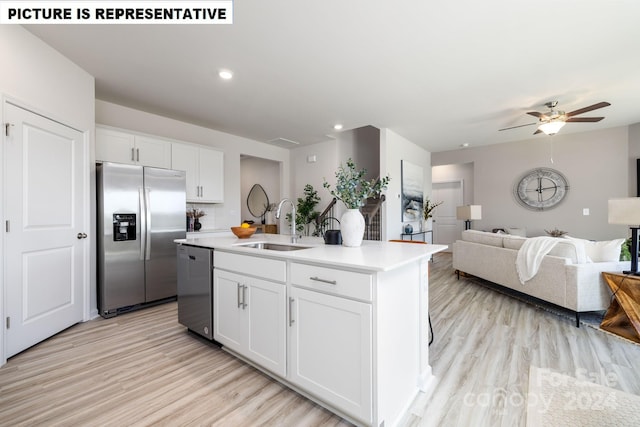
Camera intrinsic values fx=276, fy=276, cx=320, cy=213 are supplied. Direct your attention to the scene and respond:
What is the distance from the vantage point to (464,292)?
394 cm

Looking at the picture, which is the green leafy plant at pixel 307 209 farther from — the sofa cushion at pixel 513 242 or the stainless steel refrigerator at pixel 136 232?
the sofa cushion at pixel 513 242

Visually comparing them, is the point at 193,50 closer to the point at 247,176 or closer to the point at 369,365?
the point at 369,365

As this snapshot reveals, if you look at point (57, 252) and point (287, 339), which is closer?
point (287, 339)

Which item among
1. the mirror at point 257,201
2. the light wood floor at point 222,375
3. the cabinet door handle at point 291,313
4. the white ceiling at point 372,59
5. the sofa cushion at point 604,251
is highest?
the white ceiling at point 372,59

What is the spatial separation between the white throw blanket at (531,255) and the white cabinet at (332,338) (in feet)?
9.34

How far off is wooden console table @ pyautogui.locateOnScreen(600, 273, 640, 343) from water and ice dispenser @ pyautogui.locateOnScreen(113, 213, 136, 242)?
5034 mm

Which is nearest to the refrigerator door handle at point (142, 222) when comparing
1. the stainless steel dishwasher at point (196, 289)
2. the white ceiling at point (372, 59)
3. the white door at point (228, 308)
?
the stainless steel dishwasher at point (196, 289)

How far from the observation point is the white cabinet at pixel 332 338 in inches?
54.2

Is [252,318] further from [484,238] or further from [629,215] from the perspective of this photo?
[484,238]

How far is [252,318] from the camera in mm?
1962

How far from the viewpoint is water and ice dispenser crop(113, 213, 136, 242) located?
314 cm

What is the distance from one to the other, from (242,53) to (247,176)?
Answer: 4822mm

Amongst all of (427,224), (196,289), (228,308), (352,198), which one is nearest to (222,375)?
(228,308)

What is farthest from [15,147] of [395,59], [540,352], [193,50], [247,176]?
[247,176]
